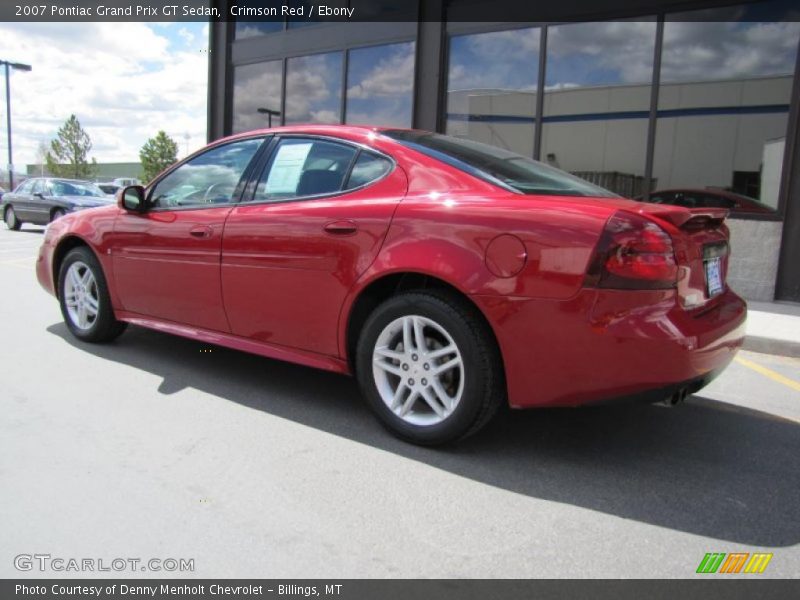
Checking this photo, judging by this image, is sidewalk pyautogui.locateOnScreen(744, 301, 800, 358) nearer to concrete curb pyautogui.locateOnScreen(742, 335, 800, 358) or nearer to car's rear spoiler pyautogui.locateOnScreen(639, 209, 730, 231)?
concrete curb pyautogui.locateOnScreen(742, 335, 800, 358)

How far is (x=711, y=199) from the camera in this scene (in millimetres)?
8523

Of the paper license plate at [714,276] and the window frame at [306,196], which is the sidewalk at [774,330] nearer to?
the paper license plate at [714,276]

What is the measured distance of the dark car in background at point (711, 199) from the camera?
8.20 m

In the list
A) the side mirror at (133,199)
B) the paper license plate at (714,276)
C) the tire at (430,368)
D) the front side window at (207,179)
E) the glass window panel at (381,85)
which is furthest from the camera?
the glass window panel at (381,85)

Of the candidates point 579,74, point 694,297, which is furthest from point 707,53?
point 694,297

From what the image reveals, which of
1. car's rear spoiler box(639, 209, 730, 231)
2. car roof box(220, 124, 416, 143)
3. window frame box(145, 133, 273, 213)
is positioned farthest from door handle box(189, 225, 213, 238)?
car's rear spoiler box(639, 209, 730, 231)

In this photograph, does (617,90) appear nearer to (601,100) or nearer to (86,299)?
(601,100)

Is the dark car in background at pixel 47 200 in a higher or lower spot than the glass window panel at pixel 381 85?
lower

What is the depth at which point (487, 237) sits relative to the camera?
282 cm

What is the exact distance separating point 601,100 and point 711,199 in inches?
82.7

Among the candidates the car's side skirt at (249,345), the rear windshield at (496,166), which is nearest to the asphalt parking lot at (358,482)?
the car's side skirt at (249,345)

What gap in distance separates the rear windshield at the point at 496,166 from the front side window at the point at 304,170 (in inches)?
11.8

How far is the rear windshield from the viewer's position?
3132 millimetres
